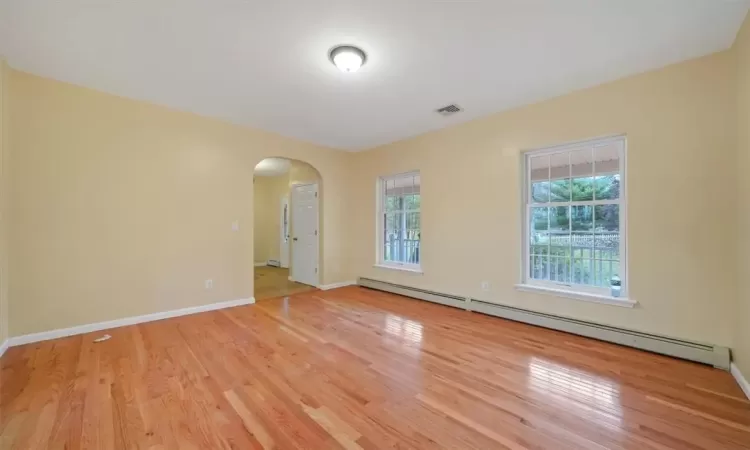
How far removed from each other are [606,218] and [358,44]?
10.1ft

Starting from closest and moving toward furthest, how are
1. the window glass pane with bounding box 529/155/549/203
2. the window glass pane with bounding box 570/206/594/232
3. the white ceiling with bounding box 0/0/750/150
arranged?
the white ceiling with bounding box 0/0/750/150, the window glass pane with bounding box 570/206/594/232, the window glass pane with bounding box 529/155/549/203

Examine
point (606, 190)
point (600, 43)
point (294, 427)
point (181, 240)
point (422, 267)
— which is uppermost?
point (600, 43)

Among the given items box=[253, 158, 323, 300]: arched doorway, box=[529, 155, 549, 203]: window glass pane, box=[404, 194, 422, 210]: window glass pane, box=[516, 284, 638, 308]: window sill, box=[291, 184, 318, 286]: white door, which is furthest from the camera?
box=[291, 184, 318, 286]: white door

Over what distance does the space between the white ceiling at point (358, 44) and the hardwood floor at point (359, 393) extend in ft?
8.78

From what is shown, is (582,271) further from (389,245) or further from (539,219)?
(389,245)

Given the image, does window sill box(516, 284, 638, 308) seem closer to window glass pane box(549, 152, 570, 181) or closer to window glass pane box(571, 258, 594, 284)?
window glass pane box(571, 258, 594, 284)

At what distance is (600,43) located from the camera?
2490 mm

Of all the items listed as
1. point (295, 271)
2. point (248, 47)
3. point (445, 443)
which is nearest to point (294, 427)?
point (445, 443)

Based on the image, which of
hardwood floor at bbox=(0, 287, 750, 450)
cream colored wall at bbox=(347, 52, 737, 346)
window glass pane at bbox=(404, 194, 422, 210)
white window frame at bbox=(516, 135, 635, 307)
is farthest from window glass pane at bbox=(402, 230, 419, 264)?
hardwood floor at bbox=(0, 287, 750, 450)

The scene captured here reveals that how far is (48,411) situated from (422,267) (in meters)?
4.13

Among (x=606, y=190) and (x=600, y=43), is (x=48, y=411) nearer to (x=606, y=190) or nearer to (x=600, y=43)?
(x=600, y=43)

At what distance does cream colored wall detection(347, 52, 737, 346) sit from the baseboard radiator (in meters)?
0.07

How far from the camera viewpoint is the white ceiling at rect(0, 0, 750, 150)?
83.5 inches

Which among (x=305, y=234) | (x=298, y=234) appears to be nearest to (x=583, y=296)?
(x=305, y=234)
